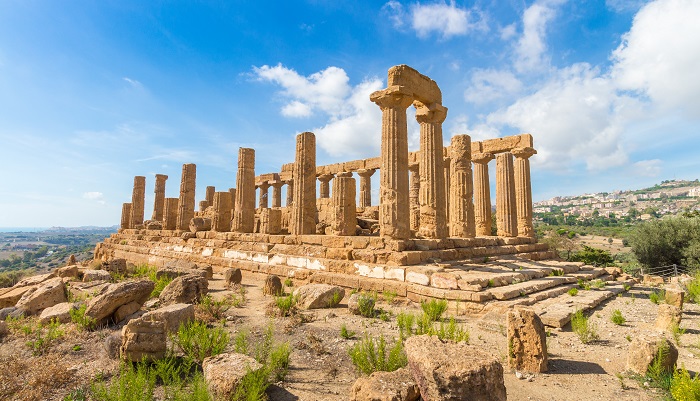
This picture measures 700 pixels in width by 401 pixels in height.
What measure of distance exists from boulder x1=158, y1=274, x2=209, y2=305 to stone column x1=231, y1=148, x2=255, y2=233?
8.13 meters

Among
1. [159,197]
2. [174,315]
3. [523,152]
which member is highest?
[523,152]

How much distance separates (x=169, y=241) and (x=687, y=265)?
27.4 metres

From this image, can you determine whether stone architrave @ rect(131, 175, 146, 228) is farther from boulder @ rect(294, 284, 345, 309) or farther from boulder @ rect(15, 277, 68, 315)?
boulder @ rect(294, 284, 345, 309)

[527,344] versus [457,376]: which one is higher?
[457,376]

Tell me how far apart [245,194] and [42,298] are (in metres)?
8.78

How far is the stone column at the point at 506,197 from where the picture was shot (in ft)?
51.8

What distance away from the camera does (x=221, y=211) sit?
55.5 ft

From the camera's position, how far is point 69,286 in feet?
31.8

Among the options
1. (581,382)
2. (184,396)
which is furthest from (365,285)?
(184,396)

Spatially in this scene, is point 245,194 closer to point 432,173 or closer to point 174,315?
point 432,173

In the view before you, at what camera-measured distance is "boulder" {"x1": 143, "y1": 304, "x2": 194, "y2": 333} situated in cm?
519

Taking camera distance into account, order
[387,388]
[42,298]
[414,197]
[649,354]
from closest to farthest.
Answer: [387,388], [649,354], [42,298], [414,197]

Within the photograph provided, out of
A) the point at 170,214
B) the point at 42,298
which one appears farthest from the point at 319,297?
the point at 170,214

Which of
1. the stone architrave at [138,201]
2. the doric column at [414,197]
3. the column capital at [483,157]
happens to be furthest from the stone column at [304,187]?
the stone architrave at [138,201]
